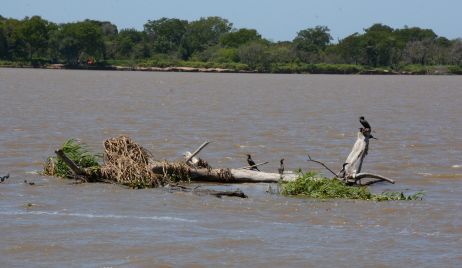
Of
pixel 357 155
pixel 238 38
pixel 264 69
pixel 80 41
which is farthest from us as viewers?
pixel 238 38

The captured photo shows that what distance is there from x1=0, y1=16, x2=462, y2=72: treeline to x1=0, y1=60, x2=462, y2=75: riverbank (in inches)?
11.2

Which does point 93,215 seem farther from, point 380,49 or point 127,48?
point 127,48

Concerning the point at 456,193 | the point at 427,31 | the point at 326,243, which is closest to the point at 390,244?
the point at 326,243

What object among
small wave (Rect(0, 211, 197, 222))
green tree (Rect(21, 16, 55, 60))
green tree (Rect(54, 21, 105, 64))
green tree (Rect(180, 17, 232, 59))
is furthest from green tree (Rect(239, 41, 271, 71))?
small wave (Rect(0, 211, 197, 222))

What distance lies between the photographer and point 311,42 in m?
167

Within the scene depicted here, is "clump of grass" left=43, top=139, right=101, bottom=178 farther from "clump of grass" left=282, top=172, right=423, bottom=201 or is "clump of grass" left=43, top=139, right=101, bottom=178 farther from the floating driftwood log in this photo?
"clump of grass" left=282, top=172, right=423, bottom=201

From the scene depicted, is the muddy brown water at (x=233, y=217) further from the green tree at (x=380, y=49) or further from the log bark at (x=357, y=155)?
the green tree at (x=380, y=49)

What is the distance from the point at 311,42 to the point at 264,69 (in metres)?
19.2

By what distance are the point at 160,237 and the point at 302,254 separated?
1.94m

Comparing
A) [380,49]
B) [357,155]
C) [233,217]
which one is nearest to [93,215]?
[233,217]

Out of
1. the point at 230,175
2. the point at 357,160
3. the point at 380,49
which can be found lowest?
the point at 380,49

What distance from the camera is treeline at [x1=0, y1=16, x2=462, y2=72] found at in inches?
5709

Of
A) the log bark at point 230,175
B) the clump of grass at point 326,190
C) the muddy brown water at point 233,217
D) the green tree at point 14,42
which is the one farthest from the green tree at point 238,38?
the clump of grass at point 326,190

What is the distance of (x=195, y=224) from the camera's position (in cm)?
1394
